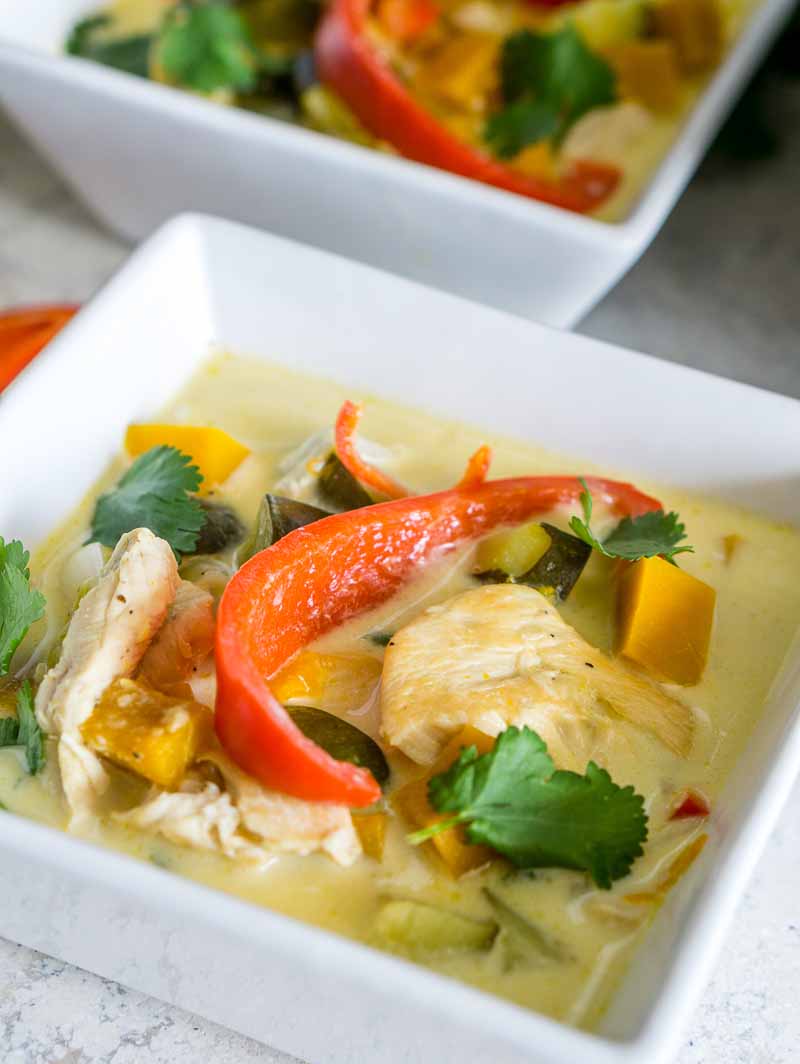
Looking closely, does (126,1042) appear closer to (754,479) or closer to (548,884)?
(548,884)

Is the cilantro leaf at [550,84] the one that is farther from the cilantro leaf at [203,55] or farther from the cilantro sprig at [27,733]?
the cilantro sprig at [27,733]

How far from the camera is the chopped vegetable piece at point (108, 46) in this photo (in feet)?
11.7

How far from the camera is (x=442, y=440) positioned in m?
2.68

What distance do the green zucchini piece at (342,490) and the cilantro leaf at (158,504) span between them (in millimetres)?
203

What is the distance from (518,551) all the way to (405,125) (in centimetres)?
140

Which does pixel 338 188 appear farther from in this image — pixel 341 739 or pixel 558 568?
pixel 341 739

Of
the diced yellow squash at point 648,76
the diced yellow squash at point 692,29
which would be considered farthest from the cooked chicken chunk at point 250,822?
the diced yellow squash at point 692,29

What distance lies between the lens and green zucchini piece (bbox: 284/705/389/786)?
2010mm

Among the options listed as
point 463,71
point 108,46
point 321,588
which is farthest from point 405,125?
point 321,588

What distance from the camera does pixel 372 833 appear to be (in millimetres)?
1970

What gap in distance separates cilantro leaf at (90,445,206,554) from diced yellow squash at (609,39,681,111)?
176 centimetres

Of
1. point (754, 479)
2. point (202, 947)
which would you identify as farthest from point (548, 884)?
point (754, 479)

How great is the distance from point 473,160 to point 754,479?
3.75 ft

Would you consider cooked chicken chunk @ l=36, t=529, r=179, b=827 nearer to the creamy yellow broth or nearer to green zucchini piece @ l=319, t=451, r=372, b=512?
the creamy yellow broth
